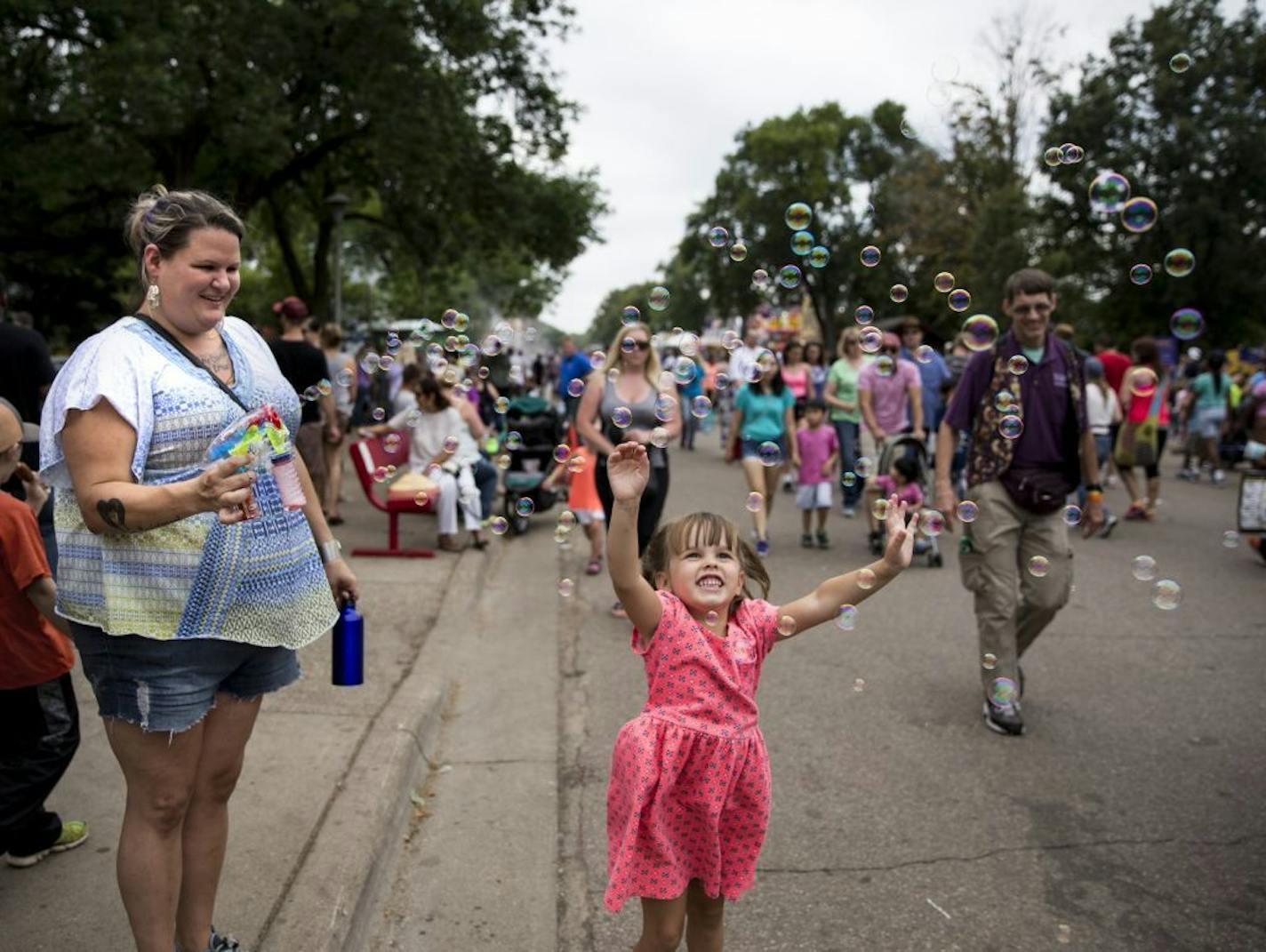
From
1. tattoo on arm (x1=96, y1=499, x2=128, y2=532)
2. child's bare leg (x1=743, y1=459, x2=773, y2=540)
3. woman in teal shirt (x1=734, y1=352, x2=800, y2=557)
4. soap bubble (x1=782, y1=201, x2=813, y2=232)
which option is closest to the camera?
tattoo on arm (x1=96, y1=499, x2=128, y2=532)

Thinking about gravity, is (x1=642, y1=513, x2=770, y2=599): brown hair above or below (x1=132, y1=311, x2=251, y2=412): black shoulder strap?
below

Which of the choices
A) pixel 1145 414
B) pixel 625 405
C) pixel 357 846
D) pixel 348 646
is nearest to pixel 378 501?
pixel 625 405

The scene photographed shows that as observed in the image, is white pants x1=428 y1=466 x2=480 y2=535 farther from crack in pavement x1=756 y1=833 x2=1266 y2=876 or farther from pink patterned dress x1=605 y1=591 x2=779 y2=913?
pink patterned dress x1=605 y1=591 x2=779 y2=913

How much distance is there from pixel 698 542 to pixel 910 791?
1959 mm

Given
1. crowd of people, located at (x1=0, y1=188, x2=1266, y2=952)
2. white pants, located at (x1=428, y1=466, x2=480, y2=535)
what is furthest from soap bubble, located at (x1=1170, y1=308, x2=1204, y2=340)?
white pants, located at (x1=428, y1=466, x2=480, y2=535)

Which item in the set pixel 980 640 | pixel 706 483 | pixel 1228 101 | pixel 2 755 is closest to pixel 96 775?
pixel 2 755

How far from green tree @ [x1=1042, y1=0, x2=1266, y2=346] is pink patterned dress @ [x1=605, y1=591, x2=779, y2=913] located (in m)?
17.7

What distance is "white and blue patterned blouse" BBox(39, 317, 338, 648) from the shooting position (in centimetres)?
231

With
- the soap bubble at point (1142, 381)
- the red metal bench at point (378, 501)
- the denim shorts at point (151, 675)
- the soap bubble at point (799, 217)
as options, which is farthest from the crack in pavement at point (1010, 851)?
the red metal bench at point (378, 501)

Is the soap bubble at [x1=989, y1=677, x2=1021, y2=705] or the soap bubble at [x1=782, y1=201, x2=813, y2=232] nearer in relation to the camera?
the soap bubble at [x1=989, y1=677, x2=1021, y2=705]

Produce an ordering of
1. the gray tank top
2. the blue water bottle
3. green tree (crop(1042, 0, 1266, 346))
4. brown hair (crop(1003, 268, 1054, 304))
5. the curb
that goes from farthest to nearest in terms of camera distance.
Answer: green tree (crop(1042, 0, 1266, 346)) → the gray tank top → brown hair (crop(1003, 268, 1054, 304)) → the blue water bottle → the curb

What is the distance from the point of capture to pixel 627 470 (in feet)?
8.24

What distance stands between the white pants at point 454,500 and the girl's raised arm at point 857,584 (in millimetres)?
6159

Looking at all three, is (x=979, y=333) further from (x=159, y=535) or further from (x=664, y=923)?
(x=159, y=535)
